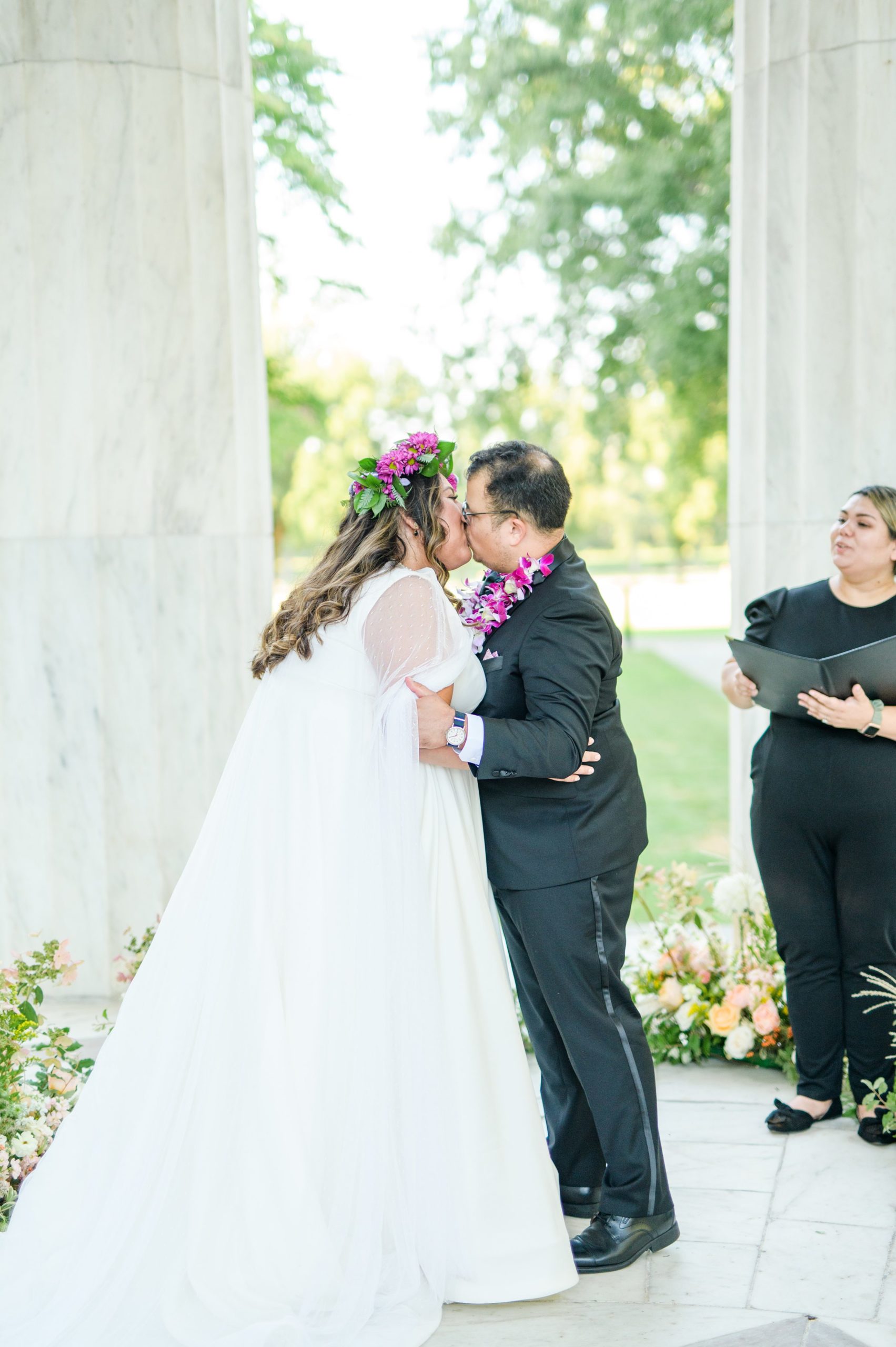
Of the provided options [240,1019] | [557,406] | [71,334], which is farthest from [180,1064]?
[557,406]

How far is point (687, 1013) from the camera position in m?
4.48

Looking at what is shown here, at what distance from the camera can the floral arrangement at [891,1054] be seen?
361cm

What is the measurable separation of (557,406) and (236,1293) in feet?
53.2

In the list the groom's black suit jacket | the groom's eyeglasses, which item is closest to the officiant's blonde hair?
the groom's black suit jacket

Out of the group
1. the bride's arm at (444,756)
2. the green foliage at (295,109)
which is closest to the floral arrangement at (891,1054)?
the bride's arm at (444,756)

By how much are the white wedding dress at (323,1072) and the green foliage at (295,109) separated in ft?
29.3

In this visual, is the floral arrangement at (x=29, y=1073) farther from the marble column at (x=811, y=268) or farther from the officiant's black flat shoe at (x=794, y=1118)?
the marble column at (x=811, y=268)

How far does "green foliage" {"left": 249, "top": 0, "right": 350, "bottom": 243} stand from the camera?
35.1 feet

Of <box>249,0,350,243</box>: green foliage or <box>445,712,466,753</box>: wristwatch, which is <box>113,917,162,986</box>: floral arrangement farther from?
<box>249,0,350,243</box>: green foliage

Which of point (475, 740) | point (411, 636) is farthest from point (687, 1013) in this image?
point (411, 636)

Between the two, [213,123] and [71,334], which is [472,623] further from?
[213,123]

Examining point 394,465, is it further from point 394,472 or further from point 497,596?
point 497,596

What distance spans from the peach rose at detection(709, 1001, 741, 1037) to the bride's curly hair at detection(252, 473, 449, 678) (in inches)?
85.1

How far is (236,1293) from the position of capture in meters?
2.75
